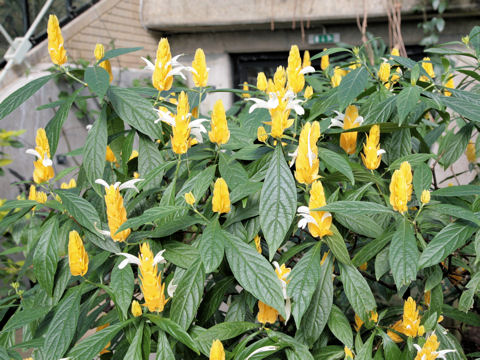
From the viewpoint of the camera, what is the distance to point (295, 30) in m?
5.45

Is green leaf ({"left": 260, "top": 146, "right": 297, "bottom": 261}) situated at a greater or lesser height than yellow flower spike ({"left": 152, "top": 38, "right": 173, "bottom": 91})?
lesser

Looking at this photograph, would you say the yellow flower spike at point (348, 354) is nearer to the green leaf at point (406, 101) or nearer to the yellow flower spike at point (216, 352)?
the yellow flower spike at point (216, 352)

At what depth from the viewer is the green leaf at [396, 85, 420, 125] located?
34.2 inches

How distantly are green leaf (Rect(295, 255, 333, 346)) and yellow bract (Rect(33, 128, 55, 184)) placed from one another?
24.8 inches

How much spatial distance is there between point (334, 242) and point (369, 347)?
0.70 feet

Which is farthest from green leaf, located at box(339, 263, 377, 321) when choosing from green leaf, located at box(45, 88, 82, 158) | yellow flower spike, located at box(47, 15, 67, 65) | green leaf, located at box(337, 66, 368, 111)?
yellow flower spike, located at box(47, 15, 67, 65)

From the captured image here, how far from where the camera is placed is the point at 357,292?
2.70 feet

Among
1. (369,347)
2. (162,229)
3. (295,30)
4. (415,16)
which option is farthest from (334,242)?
(295,30)

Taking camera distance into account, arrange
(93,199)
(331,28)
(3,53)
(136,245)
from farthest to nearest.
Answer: (331,28) < (3,53) < (93,199) < (136,245)

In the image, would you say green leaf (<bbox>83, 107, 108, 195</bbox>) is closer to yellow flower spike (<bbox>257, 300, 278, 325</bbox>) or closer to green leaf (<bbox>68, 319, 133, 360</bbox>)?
green leaf (<bbox>68, 319, 133, 360</bbox>)

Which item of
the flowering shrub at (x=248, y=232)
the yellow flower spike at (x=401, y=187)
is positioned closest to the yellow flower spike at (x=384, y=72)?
the flowering shrub at (x=248, y=232)

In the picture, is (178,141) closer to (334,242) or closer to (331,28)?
(334,242)

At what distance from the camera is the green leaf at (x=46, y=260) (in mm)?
894

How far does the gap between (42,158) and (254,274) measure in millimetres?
539
